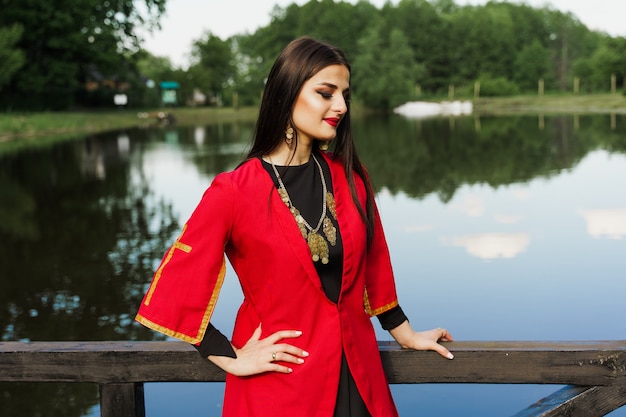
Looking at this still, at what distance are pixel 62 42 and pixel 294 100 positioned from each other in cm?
4323

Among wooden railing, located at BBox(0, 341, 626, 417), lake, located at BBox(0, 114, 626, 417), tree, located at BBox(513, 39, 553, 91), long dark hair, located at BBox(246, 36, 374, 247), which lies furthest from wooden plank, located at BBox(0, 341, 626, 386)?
tree, located at BBox(513, 39, 553, 91)

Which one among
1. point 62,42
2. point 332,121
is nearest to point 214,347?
point 332,121

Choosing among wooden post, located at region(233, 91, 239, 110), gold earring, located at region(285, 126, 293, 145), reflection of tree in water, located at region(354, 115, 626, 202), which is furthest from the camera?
wooden post, located at region(233, 91, 239, 110)

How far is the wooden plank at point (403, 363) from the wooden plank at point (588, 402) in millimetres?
23

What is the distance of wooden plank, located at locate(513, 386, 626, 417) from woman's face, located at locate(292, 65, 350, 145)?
0.89m

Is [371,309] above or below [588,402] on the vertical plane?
above

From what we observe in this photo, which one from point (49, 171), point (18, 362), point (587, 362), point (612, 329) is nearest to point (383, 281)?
point (587, 362)

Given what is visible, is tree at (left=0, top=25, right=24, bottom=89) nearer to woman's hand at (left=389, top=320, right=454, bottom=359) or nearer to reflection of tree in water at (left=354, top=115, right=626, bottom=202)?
reflection of tree in water at (left=354, top=115, right=626, bottom=202)

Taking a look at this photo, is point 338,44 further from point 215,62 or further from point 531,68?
point 531,68

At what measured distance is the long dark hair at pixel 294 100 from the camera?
6.25ft

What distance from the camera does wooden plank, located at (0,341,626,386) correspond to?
79.7 inches

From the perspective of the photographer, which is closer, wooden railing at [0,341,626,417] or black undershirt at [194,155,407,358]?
black undershirt at [194,155,407,358]

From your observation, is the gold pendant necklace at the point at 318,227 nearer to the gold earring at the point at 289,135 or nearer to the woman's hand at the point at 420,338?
the gold earring at the point at 289,135

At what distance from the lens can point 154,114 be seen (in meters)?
50.9
